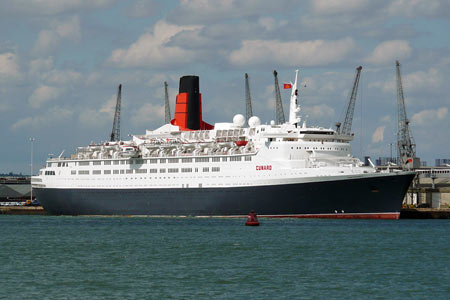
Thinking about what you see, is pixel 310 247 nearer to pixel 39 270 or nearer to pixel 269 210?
pixel 39 270

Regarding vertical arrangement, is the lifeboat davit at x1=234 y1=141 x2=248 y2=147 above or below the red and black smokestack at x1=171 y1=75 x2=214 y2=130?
below

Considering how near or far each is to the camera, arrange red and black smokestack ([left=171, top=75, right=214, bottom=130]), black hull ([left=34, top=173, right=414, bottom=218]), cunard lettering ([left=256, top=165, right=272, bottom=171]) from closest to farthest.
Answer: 1. black hull ([left=34, top=173, right=414, bottom=218])
2. cunard lettering ([left=256, top=165, right=272, bottom=171])
3. red and black smokestack ([left=171, top=75, right=214, bottom=130])

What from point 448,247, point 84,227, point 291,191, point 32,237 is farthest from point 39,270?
point 291,191

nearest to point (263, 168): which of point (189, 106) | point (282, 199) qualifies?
point (282, 199)

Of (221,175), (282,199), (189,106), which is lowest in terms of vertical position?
(282,199)

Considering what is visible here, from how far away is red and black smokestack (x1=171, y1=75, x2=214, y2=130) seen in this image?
9488 cm

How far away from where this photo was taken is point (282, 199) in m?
78.1

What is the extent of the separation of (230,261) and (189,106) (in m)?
47.3

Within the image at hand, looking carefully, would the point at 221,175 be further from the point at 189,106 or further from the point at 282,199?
the point at 189,106

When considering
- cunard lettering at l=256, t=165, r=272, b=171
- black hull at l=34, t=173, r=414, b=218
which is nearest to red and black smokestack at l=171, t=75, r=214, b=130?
black hull at l=34, t=173, r=414, b=218

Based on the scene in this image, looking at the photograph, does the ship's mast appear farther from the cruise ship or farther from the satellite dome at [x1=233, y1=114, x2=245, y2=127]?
the satellite dome at [x1=233, y1=114, x2=245, y2=127]

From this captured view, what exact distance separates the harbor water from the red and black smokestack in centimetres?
2180

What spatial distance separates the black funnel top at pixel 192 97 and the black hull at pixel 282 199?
34.5 feet

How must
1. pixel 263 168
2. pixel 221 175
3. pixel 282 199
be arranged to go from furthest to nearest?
pixel 221 175, pixel 263 168, pixel 282 199
